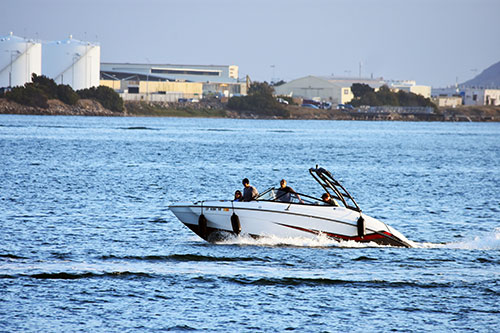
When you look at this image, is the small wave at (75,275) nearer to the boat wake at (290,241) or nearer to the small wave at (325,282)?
the small wave at (325,282)

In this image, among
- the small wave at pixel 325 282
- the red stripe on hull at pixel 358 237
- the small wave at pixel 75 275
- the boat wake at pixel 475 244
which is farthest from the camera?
the boat wake at pixel 475 244

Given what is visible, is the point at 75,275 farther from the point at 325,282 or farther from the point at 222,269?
the point at 325,282

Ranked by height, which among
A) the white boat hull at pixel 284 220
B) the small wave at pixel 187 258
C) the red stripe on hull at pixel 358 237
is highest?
the white boat hull at pixel 284 220

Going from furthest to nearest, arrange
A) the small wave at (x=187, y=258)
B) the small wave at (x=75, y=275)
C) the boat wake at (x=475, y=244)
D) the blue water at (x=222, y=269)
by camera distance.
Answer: the boat wake at (x=475, y=244) < the small wave at (x=187, y=258) < the small wave at (x=75, y=275) < the blue water at (x=222, y=269)

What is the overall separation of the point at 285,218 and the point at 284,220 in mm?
87

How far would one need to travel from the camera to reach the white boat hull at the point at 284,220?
85.4 ft

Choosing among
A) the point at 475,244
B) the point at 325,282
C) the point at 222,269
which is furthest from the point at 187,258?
the point at 475,244

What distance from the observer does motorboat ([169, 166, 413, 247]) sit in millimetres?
26031

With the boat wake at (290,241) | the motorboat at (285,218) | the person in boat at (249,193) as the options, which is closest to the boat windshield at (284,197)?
the motorboat at (285,218)

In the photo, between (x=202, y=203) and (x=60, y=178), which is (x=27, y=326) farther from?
(x=60, y=178)

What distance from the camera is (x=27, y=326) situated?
1758 cm

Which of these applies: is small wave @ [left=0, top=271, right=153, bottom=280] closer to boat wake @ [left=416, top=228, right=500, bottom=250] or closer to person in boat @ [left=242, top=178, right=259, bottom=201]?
person in boat @ [left=242, top=178, right=259, bottom=201]

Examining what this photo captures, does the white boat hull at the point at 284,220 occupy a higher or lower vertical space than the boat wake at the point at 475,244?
higher

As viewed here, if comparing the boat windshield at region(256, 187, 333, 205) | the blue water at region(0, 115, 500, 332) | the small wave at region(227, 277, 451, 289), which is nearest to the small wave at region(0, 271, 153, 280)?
the blue water at region(0, 115, 500, 332)
